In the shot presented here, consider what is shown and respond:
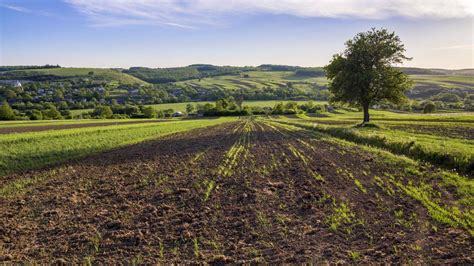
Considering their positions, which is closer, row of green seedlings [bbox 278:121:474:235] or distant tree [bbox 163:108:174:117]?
row of green seedlings [bbox 278:121:474:235]

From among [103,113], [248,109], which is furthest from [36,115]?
[248,109]

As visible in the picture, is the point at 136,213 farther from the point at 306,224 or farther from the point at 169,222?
the point at 306,224

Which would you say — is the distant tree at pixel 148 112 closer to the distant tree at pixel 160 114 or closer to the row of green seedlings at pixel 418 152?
the distant tree at pixel 160 114

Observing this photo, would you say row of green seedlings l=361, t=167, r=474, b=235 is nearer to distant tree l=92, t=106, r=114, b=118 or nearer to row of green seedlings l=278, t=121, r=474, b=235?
row of green seedlings l=278, t=121, r=474, b=235

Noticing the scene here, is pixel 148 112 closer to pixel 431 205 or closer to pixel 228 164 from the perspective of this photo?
pixel 228 164

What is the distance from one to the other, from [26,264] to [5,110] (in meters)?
98.2

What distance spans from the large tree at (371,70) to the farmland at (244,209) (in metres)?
25.7

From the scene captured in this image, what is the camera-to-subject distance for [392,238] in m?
8.62

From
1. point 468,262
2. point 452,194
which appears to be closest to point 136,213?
point 468,262

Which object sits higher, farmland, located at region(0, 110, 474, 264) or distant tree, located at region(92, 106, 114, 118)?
farmland, located at region(0, 110, 474, 264)

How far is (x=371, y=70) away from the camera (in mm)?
44688

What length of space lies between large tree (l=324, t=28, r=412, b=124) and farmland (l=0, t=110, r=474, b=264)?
1012 inches

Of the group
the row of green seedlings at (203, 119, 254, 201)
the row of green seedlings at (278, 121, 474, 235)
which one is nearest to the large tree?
the row of green seedlings at (203, 119, 254, 201)

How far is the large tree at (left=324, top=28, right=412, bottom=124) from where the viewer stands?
147 feet
